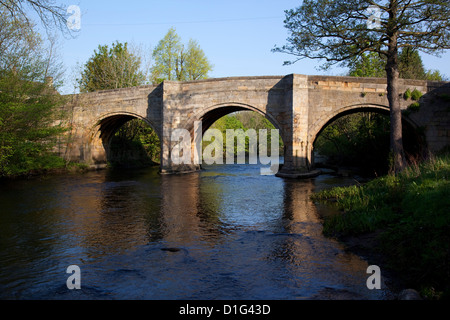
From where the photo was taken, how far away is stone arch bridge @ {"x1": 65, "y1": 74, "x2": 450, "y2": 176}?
642 inches

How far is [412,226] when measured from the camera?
5.23m

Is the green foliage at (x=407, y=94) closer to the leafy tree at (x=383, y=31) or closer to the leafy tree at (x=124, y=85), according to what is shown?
the leafy tree at (x=383, y=31)

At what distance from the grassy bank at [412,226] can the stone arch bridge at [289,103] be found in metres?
8.30

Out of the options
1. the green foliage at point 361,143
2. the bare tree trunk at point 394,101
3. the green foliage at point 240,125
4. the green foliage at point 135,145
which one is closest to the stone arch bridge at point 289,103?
the green foliage at point 361,143

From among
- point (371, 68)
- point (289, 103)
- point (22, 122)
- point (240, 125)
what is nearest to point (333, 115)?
point (289, 103)

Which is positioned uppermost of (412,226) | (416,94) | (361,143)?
(416,94)

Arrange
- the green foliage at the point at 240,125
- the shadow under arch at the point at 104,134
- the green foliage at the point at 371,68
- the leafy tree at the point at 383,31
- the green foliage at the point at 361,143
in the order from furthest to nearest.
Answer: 1. the green foliage at the point at 240,125
2. the green foliage at the point at 371,68
3. the shadow under arch at the point at 104,134
4. the green foliage at the point at 361,143
5. the leafy tree at the point at 383,31

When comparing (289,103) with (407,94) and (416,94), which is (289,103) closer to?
(407,94)

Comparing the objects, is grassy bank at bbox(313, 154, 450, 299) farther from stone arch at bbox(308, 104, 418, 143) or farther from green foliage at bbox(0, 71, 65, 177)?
green foliage at bbox(0, 71, 65, 177)

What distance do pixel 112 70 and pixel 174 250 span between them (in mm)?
25796

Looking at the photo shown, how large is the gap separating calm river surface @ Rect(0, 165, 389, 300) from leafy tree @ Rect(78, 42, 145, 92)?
1929 cm

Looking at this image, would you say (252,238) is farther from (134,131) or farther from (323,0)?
(134,131)

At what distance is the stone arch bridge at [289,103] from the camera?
1631 cm
